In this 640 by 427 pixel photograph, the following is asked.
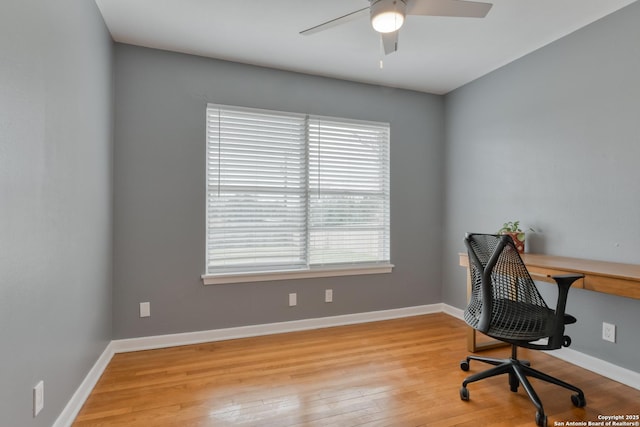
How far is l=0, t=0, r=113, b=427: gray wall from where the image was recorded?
4.30 feet

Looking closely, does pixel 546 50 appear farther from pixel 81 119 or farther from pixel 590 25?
pixel 81 119

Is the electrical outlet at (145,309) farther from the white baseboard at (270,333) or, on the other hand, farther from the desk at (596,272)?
the desk at (596,272)

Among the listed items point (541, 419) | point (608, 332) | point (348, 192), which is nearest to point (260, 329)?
point (348, 192)

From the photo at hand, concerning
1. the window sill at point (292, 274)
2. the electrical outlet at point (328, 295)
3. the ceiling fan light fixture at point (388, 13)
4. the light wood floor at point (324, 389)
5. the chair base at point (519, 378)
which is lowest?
the light wood floor at point (324, 389)

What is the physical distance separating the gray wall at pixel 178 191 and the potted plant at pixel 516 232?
1521 millimetres

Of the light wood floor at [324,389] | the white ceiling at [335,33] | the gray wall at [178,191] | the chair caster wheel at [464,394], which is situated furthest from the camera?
the gray wall at [178,191]

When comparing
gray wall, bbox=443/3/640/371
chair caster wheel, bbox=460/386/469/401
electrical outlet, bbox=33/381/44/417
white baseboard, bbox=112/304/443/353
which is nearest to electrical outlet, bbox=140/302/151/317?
white baseboard, bbox=112/304/443/353

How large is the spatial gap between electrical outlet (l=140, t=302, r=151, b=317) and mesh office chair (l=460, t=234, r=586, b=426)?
2.51 meters

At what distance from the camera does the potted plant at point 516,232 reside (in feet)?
9.71

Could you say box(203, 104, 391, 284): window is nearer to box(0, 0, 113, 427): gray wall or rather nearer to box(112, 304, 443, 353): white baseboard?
box(112, 304, 443, 353): white baseboard

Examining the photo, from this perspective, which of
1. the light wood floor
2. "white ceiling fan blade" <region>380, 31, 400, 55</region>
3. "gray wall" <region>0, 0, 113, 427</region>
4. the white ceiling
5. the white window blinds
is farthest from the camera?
the white window blinds

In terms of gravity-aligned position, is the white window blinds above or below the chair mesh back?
above

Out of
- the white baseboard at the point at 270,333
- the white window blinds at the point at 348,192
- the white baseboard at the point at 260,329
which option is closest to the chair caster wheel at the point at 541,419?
the white baseboard at the point at 270,333

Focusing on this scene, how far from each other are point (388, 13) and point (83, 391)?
2.94 m
